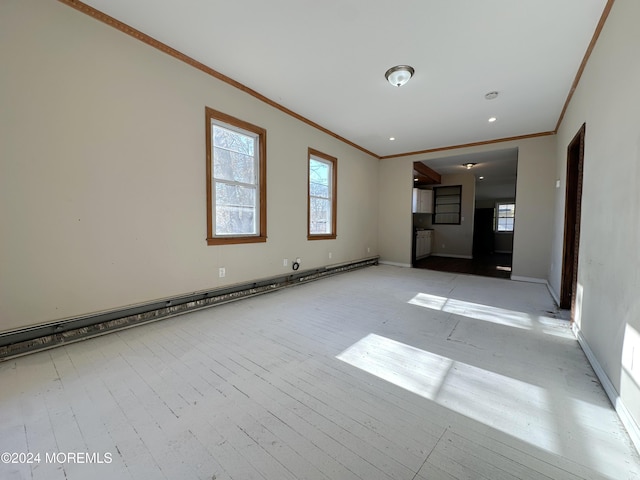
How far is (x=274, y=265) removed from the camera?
411 cm

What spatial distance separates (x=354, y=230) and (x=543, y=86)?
151 inches

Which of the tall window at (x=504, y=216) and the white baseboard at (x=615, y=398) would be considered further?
the tall window at (x=504, y=216)

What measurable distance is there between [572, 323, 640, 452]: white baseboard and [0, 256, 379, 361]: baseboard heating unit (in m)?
3.49

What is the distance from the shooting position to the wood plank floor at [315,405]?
113 centimetres

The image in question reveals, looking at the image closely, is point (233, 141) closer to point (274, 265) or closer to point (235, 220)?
point (235, 220)

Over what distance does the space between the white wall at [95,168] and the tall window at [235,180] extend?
0.14 metres

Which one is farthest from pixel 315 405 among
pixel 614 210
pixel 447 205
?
pixel 447 205

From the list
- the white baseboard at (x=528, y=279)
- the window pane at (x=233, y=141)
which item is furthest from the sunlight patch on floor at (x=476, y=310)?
the window pane at (x=233, y=141)

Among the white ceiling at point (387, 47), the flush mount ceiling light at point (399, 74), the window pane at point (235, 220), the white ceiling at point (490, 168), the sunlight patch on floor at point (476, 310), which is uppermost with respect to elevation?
the white ceiling at point (387, 47)

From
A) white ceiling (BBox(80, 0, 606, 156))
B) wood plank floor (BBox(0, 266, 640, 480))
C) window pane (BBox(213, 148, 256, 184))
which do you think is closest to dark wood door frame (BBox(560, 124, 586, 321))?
white ceiling (BBox(80, 0, 606, 156))

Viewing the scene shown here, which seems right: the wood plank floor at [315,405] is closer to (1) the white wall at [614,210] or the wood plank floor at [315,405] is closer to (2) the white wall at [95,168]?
(1) the white wall at [614,210]

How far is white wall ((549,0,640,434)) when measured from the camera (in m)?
1.45

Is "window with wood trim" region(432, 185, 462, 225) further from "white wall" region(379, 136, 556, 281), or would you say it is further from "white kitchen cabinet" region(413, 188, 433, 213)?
"white wall" region(379, 136, 556, 281)

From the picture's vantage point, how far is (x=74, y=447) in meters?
1.20
